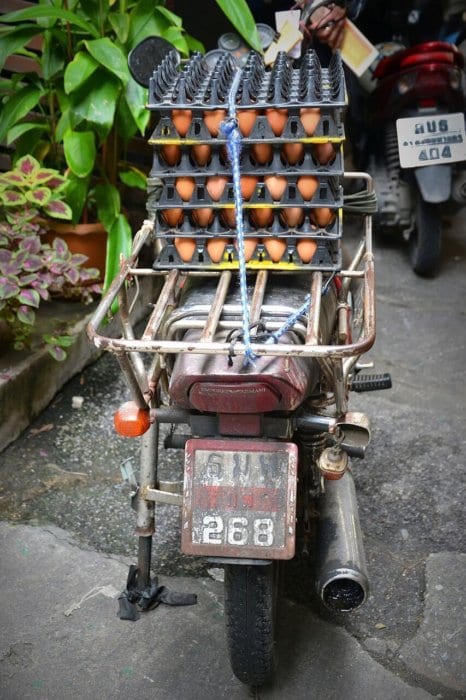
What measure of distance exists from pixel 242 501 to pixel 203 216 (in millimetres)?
781

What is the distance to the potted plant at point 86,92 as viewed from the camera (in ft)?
10.2

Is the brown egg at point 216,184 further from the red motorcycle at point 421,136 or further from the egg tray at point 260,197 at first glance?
the red motorcycle at point 421,136

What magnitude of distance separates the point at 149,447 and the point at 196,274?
0.50 meters

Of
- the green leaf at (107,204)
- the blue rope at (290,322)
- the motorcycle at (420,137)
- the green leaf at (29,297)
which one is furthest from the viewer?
the motorcycle at (420,137)

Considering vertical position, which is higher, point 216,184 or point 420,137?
point 216,184

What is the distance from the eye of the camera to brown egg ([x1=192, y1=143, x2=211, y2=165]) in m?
1.97

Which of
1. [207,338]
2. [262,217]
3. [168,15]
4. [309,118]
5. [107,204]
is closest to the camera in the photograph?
[207,338]

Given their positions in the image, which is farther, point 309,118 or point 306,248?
point 306,248

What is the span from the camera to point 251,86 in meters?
2.00

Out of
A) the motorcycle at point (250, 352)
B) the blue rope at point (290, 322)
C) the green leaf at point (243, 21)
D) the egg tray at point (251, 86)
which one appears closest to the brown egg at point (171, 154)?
the motorcycle at point (250, 352)

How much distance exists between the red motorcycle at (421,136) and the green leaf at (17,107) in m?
1.83

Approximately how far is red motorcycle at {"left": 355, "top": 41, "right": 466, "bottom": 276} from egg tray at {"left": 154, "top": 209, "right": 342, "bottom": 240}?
2.02 m

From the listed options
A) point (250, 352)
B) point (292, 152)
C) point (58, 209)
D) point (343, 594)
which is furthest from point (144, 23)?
point (343, 594)

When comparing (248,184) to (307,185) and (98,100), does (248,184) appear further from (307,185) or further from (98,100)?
(98,100)
